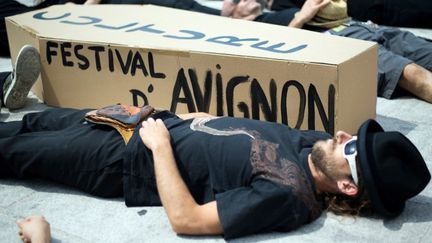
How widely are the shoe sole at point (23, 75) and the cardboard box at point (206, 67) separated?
0.27ft

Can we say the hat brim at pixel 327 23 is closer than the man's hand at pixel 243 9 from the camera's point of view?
Yes

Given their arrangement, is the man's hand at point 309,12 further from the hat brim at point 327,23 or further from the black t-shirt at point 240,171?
the black t-shirt at point 240,171

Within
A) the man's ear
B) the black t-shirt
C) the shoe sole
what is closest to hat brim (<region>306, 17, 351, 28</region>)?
the black t-shirt

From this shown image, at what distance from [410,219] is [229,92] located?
35.9 inches

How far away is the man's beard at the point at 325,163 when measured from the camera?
1.79 metres

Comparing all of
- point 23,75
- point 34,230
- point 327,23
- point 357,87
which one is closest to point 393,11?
point 327,23

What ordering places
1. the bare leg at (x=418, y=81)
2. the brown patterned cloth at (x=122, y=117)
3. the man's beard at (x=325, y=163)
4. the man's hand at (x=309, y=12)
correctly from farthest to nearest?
the man's hand at (x=309, y=12) < the bare leg at (x=418, y=81) < the brown patterned cloth at (x=122, y=117) < the man's beard at (x=325, y=163)

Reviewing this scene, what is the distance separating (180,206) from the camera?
1747mm

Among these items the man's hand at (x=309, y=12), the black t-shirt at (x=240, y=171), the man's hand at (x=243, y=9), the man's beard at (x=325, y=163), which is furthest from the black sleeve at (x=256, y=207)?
the man's hand at (x=243, y=9)

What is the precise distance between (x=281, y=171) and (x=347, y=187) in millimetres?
210

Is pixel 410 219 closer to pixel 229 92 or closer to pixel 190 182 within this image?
pixel 190 182

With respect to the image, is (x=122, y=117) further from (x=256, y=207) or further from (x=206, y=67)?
(x=256, y=207)

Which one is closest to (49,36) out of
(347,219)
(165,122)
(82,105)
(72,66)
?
(72,66)

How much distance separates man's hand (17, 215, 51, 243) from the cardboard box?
94 cm
